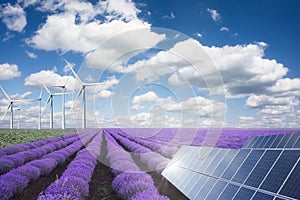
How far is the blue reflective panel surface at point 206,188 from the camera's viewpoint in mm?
7584

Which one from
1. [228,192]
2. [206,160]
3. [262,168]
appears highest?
[262,168]

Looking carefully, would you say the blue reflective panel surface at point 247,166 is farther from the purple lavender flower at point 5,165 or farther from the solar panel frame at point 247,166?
the purple lavender flower at point 5,165

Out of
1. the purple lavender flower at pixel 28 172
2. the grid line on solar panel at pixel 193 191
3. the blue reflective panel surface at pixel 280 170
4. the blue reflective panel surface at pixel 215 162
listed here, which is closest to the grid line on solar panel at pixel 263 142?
the blue reflective panel surface at pixel 215 162

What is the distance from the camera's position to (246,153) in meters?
7.53

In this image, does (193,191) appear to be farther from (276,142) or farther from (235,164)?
(276,142)

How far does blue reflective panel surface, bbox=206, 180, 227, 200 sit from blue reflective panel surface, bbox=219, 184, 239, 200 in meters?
0.18

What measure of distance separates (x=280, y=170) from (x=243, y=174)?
124 centimetres

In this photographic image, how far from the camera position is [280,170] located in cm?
559

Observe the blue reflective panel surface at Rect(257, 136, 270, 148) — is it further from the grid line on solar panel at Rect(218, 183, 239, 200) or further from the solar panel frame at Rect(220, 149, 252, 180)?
the grid line on solar panel at Rect(218, 183, 239, 200)

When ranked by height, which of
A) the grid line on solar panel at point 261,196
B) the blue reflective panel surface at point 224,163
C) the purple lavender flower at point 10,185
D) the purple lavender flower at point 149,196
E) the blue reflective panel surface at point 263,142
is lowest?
the purple lavender flower at point 10,185

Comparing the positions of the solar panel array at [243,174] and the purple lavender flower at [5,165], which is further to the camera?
the purple lavender flower at [5,165]

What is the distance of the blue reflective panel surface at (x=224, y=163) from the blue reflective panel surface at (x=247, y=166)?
876 millimetres

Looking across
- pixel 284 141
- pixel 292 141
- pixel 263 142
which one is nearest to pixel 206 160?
pixel 292 141

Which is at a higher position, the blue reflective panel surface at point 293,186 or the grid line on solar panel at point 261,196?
the blue reflective panel surface at point 293,186
